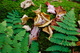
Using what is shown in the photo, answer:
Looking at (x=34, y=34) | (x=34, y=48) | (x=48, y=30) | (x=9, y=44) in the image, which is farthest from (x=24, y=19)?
(x=9, y=44)

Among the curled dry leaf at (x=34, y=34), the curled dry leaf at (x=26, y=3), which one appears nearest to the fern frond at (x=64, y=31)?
the curled dry leaf at (x=34, y=34)

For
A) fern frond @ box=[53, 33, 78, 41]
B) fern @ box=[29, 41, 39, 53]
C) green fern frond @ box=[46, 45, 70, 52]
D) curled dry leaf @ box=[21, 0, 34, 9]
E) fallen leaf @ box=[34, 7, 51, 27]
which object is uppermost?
curled dry leaf @ box=[21, 0, 34, 9]

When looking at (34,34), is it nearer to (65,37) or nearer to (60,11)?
(65,37)

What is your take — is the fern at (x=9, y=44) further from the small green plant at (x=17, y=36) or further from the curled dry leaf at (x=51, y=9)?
the curled dry leaf at (x=51, y=9)

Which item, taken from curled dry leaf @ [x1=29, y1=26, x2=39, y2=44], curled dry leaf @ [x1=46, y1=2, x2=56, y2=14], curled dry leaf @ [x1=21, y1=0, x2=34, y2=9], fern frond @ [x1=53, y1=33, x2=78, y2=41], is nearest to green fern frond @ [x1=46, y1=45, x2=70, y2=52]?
fern frond @ [x1=53, y1=33, x2=78, y2=41]

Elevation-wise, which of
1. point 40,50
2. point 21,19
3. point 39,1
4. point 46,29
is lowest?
point 40,50

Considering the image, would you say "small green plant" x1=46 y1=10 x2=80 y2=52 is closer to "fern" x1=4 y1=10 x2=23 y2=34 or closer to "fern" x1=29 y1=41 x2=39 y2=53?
"fern" x1=29 y1=41 x2=39 y2=53

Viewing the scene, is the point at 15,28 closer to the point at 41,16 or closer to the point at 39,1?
the point at 41,16

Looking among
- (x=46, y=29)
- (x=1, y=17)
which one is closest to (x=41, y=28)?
(x=46, y=29)
